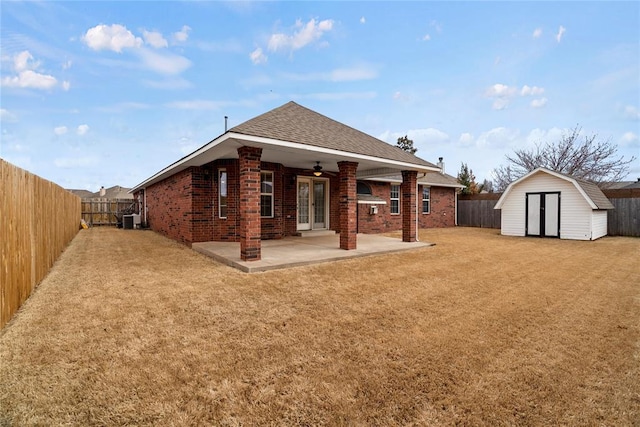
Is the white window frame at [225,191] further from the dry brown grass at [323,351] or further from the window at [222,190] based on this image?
the dry brown grass at [323,351]

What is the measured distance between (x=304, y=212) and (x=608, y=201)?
14.1 meters

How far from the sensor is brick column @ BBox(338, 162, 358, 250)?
817 cm

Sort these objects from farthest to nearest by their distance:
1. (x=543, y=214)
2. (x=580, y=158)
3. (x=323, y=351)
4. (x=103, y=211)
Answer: (x=580, y=158) < (x=103, y=211) < (x=543, y=214) < (x=323, y=351)

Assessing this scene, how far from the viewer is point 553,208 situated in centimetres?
→ 1244

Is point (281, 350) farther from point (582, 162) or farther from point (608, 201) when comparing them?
point (582, 162)

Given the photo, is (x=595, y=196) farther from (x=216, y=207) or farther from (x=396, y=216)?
(x=216, y=207)

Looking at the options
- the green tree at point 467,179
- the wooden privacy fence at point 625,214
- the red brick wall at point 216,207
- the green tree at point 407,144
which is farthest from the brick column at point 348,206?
the green tree at point 407,144

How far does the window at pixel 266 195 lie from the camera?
1006 centimetres

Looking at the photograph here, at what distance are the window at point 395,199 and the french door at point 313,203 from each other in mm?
4740

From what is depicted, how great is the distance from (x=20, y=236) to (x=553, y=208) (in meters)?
16.5

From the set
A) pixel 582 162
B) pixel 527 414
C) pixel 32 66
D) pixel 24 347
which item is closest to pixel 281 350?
pixel 527 414

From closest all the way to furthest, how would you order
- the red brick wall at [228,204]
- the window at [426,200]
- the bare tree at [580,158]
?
1. the red brick wall at [228,204]
2. the window at [426,200]
3. the bare tree at [580,158]

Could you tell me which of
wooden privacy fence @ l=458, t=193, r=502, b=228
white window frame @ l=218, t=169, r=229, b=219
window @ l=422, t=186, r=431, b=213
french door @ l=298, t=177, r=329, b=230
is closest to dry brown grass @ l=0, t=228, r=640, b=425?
white window frame @ l=218, t=169, r=229, b=219

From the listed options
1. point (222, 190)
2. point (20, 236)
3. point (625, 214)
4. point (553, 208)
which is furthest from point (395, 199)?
point (20, 236)
